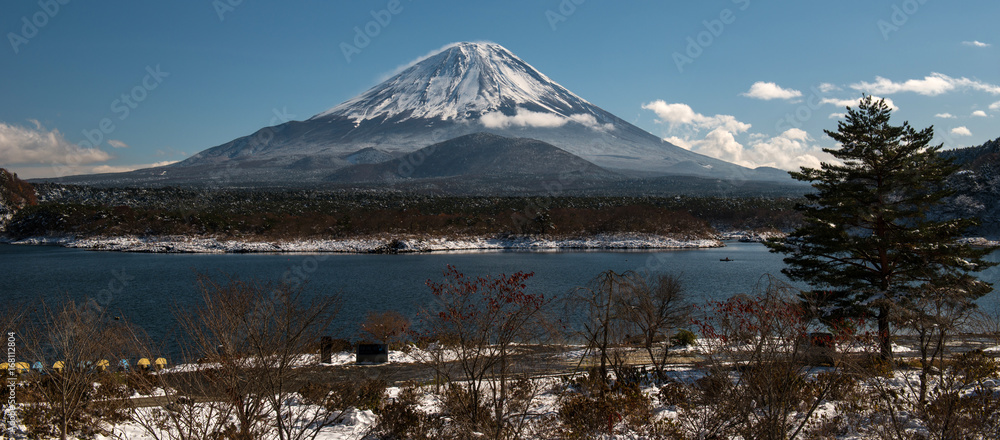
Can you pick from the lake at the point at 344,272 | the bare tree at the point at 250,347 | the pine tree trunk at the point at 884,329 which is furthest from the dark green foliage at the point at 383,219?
the bare tree at the point at 250,347

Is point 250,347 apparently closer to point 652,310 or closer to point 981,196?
point 652,310

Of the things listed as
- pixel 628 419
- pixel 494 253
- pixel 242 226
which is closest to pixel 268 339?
pixel 628 419

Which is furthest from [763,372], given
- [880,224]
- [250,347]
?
[880,224]

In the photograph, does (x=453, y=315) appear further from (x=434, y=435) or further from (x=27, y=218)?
(x=27, y=218)

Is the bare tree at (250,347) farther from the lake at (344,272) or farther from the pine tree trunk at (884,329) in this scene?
the pine tree trunk at (884,329)

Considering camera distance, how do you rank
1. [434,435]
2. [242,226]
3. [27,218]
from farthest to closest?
[27,218] < [242,226] < [434,435]

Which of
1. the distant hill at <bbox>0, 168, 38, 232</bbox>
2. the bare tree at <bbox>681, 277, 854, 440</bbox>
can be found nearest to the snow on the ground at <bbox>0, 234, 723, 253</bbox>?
the distant hill at <bbox>0, 168, 38, 232</bbox>

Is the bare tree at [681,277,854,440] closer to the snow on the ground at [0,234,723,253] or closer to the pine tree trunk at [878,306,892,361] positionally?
the pine tree trunk at [878,306,892,361]
